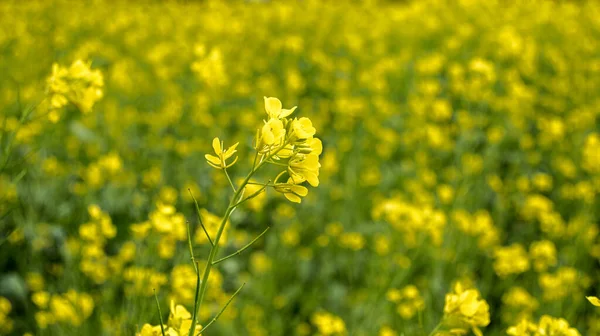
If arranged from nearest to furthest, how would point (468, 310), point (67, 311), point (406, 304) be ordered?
1. point (468, 310)
2. point (67, 311)
3. point (406, 304)

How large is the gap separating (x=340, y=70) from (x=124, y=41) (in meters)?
1.83

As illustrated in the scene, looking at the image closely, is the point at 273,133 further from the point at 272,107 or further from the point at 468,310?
the point at 468,310

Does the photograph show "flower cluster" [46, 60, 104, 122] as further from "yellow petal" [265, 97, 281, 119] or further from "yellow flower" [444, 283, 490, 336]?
"yellow flower" [444, 283, 490, 336]

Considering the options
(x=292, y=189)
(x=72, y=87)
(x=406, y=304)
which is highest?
(x=72, y=87)

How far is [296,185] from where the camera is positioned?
73cm

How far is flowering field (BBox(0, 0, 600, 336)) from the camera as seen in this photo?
1.68 metres

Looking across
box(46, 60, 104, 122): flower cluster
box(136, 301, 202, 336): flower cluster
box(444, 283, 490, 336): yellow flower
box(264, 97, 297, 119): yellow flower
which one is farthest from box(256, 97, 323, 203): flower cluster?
box(46, 60, 104, 122): flower cluster

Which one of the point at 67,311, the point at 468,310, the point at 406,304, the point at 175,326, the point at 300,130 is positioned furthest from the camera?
the point at 406,304

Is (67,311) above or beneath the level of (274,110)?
beneath

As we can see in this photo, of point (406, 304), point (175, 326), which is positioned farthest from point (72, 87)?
point (406, 304)

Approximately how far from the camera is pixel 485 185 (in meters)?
3.51

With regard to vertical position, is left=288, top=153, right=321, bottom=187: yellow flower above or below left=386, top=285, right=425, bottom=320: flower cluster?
above

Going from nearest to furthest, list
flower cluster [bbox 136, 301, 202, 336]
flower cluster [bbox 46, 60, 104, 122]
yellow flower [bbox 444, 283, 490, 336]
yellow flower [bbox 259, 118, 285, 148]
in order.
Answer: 1. yellow flower [bbox 259, 118, 285, 148]
2. flower cluster [bbox 136, 301, 202, 336]
3. yellow flower [bbox 444, 283, 490, 336]
4. flower cluster [bbox 46, 60, 104, 122]

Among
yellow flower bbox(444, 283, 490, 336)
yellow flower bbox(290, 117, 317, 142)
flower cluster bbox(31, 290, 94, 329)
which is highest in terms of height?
yellow flower bbox(290, 117, 317, 142)
